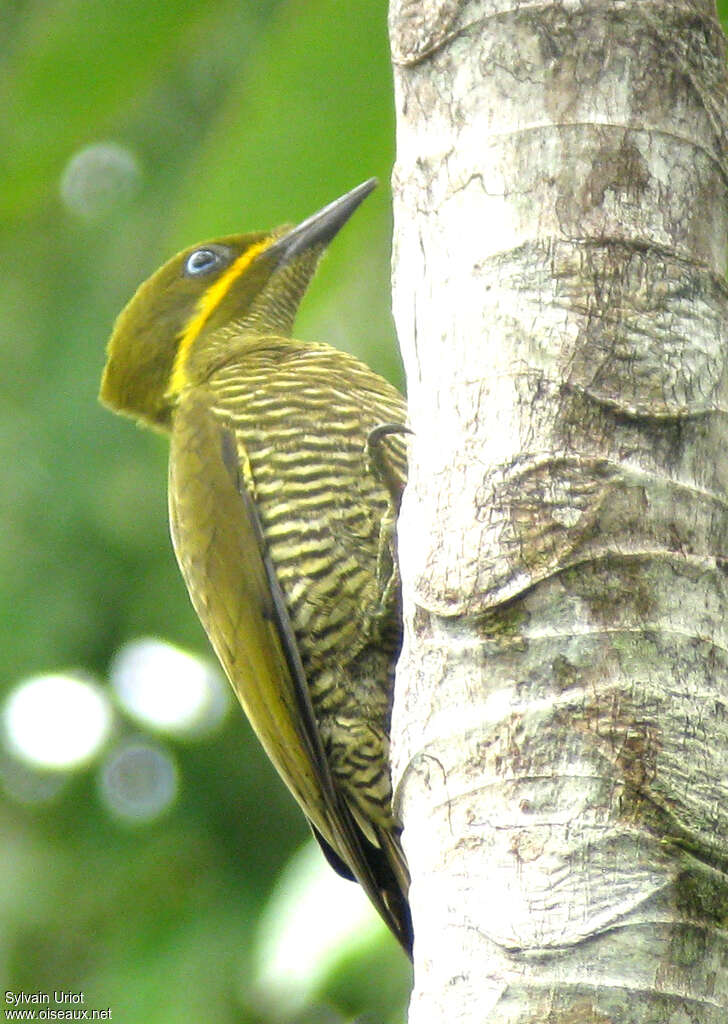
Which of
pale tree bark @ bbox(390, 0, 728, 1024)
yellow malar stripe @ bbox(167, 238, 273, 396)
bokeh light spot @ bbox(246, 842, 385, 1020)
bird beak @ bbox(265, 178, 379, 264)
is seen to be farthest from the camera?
yellow malar stripe @ bbox(167, 238, 273, 396)

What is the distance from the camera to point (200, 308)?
13.6 feet

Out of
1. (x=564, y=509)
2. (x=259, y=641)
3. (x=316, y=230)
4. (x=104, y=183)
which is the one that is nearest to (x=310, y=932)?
(x=259, y=641)

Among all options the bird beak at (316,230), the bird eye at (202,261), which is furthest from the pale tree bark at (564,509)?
the bird eye at (202,261)

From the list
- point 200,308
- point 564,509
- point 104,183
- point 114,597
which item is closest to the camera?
point 564,509

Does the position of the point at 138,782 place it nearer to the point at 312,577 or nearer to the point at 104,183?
the point at 104,183

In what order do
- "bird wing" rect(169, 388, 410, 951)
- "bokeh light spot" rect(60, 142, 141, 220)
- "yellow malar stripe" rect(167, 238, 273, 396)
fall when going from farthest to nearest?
"bokeh light spot" rect(60, 142, 141, 220) < "yellow malar stripe" rect(167, 238, 273, 396) < "bird wing" rect(169, 388, 410, 951)

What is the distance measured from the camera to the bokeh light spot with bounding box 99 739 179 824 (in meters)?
6.59

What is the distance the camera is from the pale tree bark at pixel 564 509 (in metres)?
1.75

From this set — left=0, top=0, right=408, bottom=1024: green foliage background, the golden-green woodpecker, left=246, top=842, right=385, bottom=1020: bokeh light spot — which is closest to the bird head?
the golden-green woodpecker

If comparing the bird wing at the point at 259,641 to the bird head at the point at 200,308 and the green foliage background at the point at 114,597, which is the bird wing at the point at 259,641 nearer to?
the bird head at the point at 200,308

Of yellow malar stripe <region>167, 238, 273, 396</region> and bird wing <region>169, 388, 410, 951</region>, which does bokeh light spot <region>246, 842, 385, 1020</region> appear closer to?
bird wing <region>169, 388, 410, 951</region>

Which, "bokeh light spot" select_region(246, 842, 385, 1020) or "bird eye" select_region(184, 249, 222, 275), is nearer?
"bokeh light spot" select_region(246, 842, 385, 1020)

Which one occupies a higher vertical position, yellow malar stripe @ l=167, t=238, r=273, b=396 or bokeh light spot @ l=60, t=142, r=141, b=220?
yellow malar stripe @ l=167, t=238, r=273, b=396

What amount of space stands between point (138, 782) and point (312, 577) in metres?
3.57
